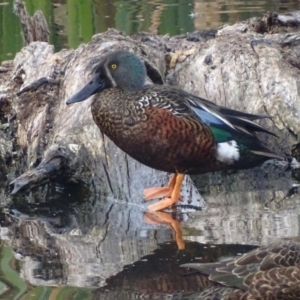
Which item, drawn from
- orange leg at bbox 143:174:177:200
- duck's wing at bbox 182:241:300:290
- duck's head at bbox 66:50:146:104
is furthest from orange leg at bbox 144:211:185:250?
duck's wing at bbox 182:241:300:290

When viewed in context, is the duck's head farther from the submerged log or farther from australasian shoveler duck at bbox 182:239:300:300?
australasian shoveler duck at bbox 182:239:300:300

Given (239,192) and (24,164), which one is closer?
(239,192)

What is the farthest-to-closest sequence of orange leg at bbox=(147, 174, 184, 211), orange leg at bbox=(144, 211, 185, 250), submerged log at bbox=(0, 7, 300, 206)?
submerged log at bbox=(0, 7, 300, 206) < orange leg at bbox=(147, 174, 184, 211) < orange leg at bbox=(144, 211, 185, 250)

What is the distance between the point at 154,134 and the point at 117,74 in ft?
1.57

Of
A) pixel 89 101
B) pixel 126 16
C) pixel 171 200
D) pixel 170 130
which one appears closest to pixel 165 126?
pixel 170 130

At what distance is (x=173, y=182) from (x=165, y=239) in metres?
0.85

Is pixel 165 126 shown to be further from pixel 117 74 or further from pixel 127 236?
pixel 127 236

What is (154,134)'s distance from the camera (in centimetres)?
491

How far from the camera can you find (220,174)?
5824mm

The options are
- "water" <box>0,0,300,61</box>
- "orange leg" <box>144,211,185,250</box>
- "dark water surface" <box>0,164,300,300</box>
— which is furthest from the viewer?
"water" <box>0,0,300,61</box>

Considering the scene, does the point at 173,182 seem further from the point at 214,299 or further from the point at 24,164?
the point at 214,299

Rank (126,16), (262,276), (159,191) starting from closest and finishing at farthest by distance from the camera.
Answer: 1. (262,276)
2. (159,191)
3. (126,16)

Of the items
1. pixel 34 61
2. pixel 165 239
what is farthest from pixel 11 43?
pixel 165 239

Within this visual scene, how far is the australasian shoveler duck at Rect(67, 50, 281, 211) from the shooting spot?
493 centimetres
